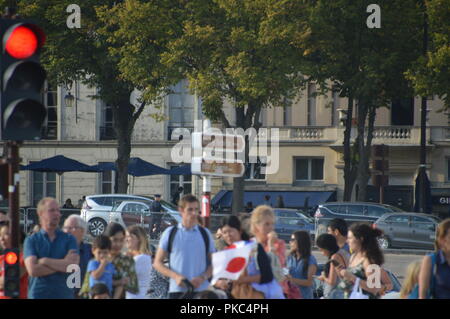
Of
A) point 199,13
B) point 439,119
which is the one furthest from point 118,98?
point 439,119

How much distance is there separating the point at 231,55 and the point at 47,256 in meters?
26.6

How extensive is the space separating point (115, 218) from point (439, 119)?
76.3 ft

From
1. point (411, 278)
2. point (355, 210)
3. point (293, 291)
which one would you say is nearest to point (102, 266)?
point (293, 291)

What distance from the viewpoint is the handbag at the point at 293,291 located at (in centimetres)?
1166

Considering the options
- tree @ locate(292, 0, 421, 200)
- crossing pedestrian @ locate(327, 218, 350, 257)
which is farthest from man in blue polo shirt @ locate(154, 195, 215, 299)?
tree @ locate(292, 0, 421, 200)

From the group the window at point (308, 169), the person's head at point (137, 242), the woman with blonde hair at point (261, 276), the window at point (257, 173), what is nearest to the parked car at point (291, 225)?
the person's head at point (137, 242)

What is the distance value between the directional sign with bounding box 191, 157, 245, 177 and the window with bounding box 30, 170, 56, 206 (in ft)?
135

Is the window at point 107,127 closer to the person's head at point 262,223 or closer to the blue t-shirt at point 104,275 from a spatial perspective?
the blue t-shirt at point 104,275

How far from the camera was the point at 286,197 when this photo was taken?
49.7 meters

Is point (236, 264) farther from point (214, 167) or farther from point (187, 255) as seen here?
point (214, 167)

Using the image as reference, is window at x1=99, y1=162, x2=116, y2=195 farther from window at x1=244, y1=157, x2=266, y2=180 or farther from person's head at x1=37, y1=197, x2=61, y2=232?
person's head at x1=37, y1=197, x2=61, y2=232

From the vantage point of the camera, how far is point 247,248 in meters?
9.78

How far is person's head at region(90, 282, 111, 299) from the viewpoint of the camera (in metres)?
10.5
